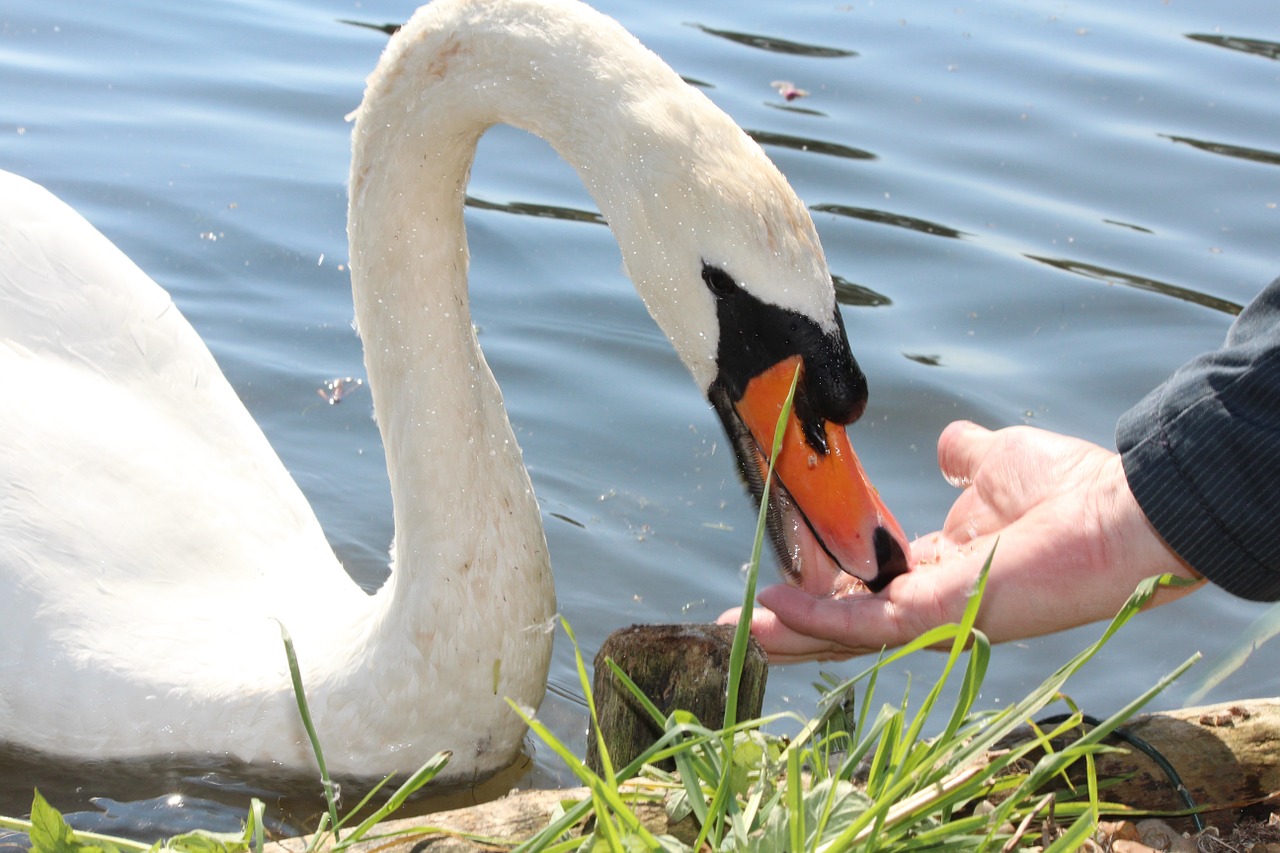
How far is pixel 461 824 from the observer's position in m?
2.42

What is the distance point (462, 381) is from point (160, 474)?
3.28 ft

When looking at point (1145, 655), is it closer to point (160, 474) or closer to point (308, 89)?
point (160, 474)

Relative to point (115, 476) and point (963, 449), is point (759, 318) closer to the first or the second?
point (963, 449)

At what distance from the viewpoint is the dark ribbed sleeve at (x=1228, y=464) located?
279cm

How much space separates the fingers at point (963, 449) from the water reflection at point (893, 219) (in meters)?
3.62

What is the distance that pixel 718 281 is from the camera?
2965mm

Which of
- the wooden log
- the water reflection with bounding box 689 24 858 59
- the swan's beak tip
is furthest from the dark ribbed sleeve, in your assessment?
the water reflection with bounding box 689 24 858 59

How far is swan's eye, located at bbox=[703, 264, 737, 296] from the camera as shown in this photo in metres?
2.93

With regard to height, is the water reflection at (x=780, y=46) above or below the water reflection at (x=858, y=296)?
above

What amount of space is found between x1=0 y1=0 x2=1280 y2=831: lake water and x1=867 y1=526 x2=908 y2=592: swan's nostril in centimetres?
132

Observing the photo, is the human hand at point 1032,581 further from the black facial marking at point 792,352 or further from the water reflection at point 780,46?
the water reflection at point 780,46

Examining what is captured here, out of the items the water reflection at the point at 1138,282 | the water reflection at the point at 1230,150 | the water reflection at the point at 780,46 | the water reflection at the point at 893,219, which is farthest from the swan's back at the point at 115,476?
the water reflection at the point at 1230,150

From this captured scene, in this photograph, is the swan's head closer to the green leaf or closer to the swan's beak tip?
the swan's beak tip


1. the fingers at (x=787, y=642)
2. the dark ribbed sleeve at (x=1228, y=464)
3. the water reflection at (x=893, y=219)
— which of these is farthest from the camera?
the water reflection at (x=893, y=219)
